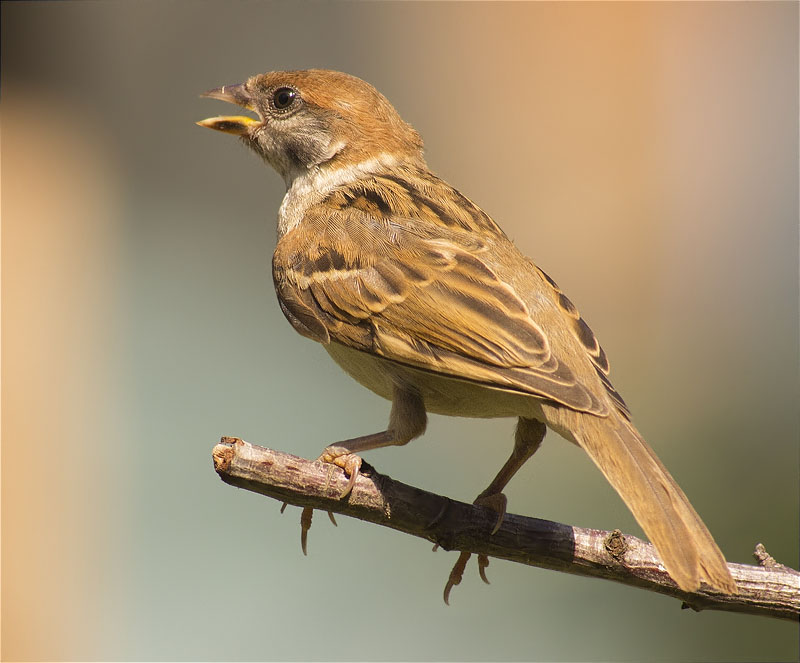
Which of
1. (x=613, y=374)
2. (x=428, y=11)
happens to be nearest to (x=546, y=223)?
(x=613, y=374)

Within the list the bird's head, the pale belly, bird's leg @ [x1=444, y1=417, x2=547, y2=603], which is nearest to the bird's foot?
bird's leg @ [x1=444, y1=417, x2=547, y2=603]

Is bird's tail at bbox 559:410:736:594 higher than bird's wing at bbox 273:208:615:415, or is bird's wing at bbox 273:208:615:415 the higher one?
bird's wing at bbox 273:208:615:415

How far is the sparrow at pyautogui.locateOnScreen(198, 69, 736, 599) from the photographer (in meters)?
2.90

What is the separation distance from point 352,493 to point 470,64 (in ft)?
23.6

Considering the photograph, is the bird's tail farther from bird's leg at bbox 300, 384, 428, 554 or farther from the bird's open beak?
the bird's open beak

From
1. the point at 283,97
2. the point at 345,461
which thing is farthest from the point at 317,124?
the point at 345,461

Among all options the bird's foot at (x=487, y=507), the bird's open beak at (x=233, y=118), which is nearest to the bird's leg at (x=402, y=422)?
the bird's foot at (x=487, y=507)

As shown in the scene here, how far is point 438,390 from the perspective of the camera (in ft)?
11.0

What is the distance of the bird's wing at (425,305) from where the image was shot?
300 cm

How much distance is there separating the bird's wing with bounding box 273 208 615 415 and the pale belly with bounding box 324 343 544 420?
0.10 metres

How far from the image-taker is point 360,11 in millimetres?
8805

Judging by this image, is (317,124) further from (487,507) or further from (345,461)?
(487,507)

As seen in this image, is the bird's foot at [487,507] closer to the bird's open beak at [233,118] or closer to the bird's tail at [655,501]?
the bird's tail at [655,501]

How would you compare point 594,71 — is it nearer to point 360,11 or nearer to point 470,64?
point 470,64
